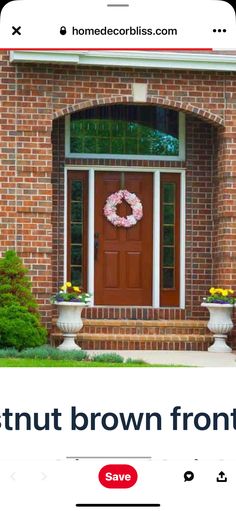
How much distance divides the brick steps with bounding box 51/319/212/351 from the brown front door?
3.08 feet

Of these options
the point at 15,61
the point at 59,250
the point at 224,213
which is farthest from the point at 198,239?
the point at 15,61

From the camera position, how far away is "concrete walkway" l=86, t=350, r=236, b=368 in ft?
36.2

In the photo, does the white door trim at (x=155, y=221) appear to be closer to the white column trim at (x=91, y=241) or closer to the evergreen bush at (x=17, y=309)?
the white column trim at (x=91, y=241)

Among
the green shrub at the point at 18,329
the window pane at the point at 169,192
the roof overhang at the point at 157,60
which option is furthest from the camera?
the window pane at the point at 169,192

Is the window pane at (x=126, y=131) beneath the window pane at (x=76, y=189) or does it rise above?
above

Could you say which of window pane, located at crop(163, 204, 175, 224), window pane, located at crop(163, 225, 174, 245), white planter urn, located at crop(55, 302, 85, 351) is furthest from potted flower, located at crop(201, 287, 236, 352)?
white planter urn, located at crop(55, 302, 85, 351)

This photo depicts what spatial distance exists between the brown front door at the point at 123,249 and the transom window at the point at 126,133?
1.08ft

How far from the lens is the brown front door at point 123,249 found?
45.7 feet

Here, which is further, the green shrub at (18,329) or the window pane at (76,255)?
the window pane at (76,255)

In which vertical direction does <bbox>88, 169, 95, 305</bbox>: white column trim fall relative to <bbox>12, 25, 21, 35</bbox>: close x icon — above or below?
below

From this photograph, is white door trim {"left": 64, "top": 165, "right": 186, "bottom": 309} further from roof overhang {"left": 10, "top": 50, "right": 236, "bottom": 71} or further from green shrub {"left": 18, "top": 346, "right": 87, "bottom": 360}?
green shrub {"left": 18, "top": 346, "right": 87, "bottom": 360}

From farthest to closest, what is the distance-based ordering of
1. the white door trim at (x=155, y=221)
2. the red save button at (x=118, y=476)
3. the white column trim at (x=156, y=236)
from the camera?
1. the white column trim at (x=156, y=236)
2. the white door trim at (x=155, y=221)
3. the red save button at (x=118, y=476)

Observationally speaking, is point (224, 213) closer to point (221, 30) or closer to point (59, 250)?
point (59, 250)

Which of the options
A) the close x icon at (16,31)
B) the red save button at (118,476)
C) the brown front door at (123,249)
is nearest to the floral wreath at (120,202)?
the brown front door at (123,249)
